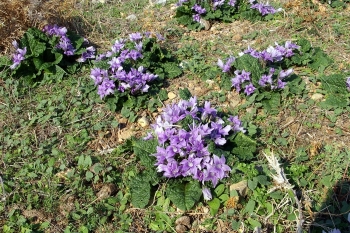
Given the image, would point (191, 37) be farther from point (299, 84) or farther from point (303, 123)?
point (303, 123)

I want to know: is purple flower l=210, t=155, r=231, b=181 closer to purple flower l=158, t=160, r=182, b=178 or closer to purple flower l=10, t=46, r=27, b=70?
purple flower l=158, t=160, r=182, b=178

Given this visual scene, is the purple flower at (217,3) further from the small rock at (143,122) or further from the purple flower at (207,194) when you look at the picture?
the purple flower at (207,194)

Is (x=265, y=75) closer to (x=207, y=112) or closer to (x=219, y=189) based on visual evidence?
(x=207, y=112)

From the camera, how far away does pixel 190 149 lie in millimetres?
2910

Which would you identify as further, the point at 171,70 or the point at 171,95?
the point at 171,70

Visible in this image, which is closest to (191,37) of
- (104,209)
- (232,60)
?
(232,60)

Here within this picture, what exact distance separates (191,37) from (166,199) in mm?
2743

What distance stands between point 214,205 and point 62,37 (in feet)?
9.20

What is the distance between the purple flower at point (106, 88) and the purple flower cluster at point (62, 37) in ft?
2.79

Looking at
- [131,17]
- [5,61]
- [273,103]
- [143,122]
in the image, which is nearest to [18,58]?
[5,61]

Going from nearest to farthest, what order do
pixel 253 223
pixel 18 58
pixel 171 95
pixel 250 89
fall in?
1. pixel 253 223
2. pixel 250 89
3. pixel 171 95
4. pixel 18 58

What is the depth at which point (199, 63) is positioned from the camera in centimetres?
452

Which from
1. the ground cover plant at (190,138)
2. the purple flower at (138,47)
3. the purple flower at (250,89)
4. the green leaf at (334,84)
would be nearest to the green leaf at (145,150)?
the ground cover plant at (190,138)

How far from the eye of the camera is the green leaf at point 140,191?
2920 millimetres
